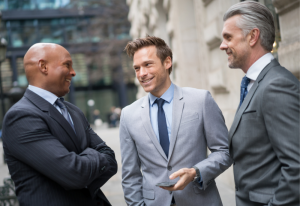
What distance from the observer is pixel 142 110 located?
2.71 meters

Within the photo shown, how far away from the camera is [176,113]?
259cm

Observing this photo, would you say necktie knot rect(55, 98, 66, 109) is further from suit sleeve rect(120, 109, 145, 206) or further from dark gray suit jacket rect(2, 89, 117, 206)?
suit sleeve rect(120, 109, 145, 206)

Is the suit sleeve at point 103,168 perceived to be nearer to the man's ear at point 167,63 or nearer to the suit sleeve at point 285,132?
the man's ear at point 167,63

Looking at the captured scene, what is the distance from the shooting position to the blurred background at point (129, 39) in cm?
518

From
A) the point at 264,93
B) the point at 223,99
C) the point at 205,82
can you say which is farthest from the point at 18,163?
the point at 205,82

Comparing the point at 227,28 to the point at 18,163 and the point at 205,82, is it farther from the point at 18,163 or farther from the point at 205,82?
the point at 205,82

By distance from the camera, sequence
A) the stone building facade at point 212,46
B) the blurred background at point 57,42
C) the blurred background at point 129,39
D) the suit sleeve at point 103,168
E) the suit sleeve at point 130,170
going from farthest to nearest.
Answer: the blurred background at point 57,42 → the blurred background at point 129,39 → the stone building facade at point 212,46 → the suit sleeve at point 130,170 → the suit sleeve at point 103,168

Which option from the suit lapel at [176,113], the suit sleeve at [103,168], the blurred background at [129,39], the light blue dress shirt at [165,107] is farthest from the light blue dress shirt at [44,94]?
the blurred background at [129,39]

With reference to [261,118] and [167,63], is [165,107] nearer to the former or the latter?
[167,63]

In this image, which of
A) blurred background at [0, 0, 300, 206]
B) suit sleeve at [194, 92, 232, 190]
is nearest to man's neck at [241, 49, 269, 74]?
suit sleeve at [194, 92, 232, 190]

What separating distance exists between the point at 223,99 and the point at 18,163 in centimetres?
431

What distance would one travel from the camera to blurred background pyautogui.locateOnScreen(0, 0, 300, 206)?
17.0 ft

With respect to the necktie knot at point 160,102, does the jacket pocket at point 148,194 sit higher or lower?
lower

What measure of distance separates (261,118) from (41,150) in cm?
132
